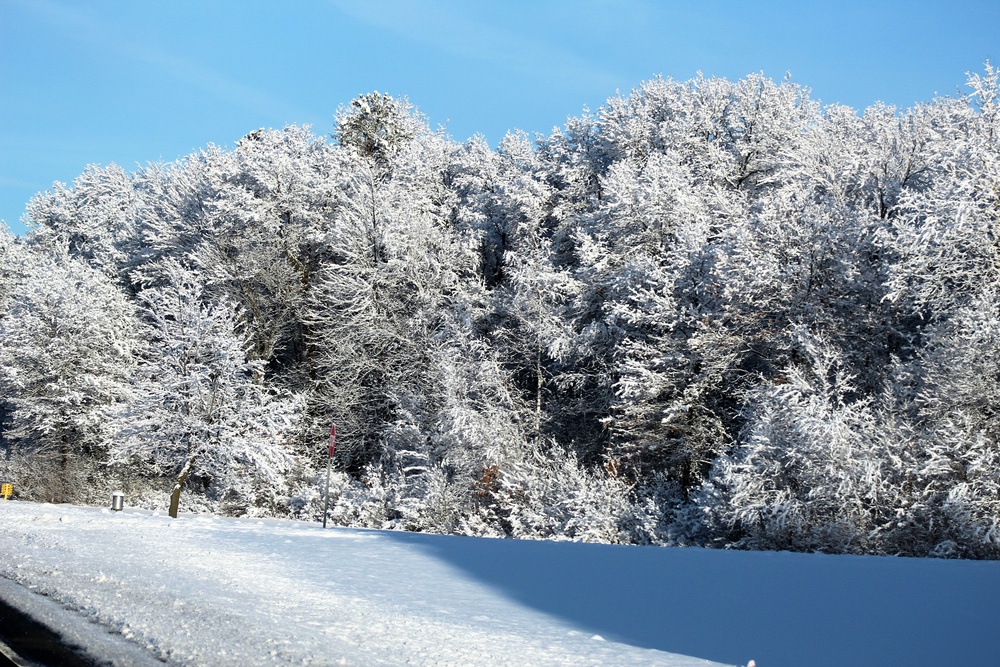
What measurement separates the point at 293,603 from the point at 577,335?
66.3 feet

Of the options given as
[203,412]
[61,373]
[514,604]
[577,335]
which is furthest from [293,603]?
[61,373]

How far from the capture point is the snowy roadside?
20.9ft

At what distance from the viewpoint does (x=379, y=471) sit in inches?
1216

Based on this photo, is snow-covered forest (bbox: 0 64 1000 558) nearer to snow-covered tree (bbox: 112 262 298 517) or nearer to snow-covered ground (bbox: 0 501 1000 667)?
snow-covered tree (bbox: 112 262 298 517)

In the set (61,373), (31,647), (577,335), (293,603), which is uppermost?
(577,335)

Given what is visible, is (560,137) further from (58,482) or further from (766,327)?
(58,482)

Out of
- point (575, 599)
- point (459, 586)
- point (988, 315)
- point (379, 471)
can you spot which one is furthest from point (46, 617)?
point (379, 471)

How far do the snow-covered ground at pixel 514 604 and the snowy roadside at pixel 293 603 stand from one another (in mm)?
29

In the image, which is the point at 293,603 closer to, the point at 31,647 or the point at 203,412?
the point at 31,647

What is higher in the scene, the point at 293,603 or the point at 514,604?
the point at 514,604

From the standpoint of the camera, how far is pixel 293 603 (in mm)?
8539

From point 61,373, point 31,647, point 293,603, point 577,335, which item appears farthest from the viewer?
point 61,373

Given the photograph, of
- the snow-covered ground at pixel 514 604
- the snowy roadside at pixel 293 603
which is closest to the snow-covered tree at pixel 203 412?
the snowy roadside at pixel 293 603

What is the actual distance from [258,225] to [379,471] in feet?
41.9
